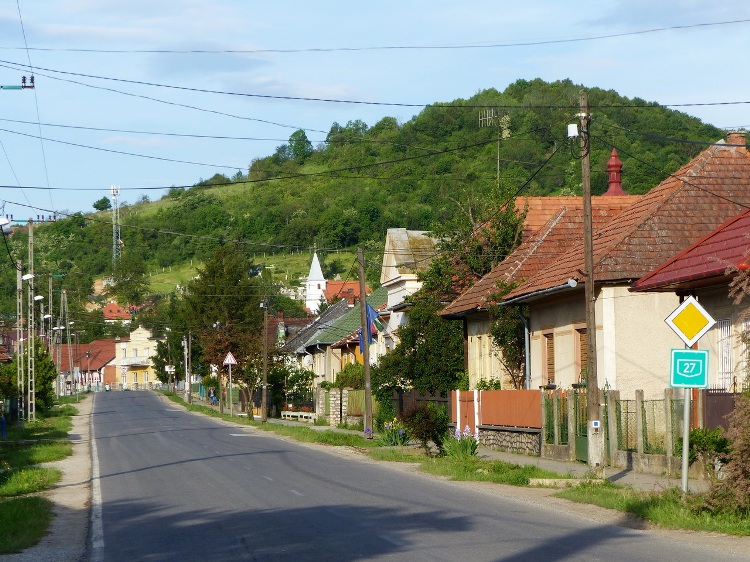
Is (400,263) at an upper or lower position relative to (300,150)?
lower

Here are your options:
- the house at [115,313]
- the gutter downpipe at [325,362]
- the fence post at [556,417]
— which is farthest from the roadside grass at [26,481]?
the house at [115,313]

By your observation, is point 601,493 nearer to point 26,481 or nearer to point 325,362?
point 26,481

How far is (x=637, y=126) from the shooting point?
1310 inches

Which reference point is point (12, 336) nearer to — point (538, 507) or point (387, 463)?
point (387, 463)

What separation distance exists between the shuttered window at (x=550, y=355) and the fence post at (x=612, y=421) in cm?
647

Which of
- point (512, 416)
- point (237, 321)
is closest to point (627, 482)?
point (512, 416)

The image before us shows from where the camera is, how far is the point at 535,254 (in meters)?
32.7

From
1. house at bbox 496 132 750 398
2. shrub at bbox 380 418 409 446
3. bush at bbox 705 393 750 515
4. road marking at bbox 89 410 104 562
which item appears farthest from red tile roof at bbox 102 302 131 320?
bush at bbox 705 393 750 515

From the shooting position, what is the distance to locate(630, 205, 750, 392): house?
19.7 metres

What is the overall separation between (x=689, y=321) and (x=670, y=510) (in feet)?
8.71

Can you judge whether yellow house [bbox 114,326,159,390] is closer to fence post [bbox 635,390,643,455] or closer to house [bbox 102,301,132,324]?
house [bbox 102,301,132,324]

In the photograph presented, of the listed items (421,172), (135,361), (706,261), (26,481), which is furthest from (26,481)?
(135,361)

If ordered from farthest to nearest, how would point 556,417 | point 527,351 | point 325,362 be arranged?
point 325,362
point 527,351
point 556,417

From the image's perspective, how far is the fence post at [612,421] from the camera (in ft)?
72.4
